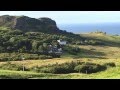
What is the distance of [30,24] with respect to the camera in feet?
25.5

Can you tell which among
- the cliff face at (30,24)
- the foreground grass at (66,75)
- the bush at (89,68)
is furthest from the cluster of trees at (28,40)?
the bush at (89,68)

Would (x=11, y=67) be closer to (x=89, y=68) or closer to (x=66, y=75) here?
(x=66, y=75)

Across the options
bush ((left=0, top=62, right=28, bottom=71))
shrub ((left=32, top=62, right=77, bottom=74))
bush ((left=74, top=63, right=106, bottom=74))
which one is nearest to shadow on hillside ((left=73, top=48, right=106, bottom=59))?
bush ((left=74, top=63, right=106, bottom=74))

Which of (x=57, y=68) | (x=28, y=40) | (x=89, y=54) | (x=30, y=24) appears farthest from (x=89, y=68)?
(x=30, y=24)

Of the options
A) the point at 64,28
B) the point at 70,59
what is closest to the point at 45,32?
the point at 64,28

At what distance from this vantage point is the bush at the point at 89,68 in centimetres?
597

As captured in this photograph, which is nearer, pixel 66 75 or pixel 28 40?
pixel 66 75

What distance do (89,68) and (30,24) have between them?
2.19 m

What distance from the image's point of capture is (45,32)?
739 cm

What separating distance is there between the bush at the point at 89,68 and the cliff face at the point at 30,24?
4.35 feet

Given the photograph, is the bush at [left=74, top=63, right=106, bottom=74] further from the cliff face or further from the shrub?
the cliff face

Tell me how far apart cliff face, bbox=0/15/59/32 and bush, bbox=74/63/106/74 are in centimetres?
133
